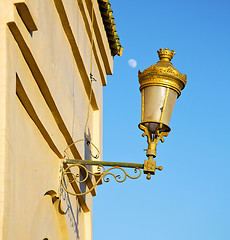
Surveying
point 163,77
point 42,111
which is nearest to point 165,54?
point 163,77

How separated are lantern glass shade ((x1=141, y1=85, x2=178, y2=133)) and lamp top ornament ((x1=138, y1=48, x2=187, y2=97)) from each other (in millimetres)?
45

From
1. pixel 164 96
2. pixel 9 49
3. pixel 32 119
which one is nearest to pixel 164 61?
pixel 164 96

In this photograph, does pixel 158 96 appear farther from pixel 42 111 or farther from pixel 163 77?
pixel 42 111

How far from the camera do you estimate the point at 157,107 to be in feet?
23.2

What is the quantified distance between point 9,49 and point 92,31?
3.70 metres

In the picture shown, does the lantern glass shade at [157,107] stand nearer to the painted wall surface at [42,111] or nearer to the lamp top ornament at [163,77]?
the lamp top ornament at [163,77]

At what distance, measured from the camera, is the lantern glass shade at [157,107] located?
23.0 feet

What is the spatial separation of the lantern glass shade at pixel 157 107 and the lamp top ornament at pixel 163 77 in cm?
4

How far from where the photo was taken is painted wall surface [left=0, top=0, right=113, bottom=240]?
5.32m

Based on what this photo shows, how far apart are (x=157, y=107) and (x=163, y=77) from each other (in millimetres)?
311

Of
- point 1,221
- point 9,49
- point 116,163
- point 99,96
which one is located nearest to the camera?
point 1,221

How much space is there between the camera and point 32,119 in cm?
630

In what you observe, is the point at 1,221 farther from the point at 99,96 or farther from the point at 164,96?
the point at 99,96

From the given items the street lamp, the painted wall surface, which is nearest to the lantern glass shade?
the street lamp
